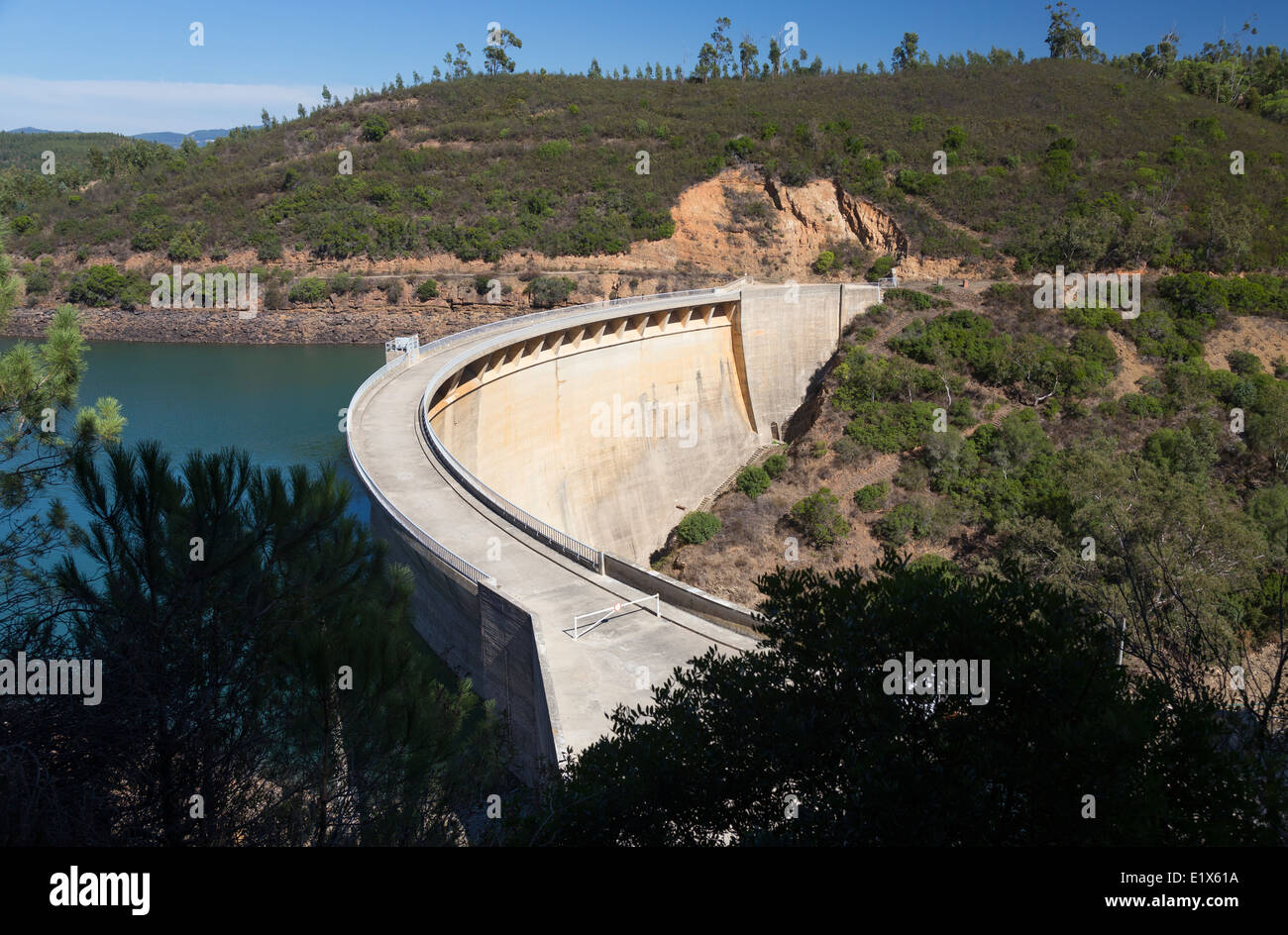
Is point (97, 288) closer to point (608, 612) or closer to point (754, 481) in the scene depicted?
point (754, 481)

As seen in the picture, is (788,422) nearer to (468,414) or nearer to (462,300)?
(468,414)

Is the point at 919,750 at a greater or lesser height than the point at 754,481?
greater

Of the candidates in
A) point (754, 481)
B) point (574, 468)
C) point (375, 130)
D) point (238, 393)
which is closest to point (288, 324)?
point (238, 393)

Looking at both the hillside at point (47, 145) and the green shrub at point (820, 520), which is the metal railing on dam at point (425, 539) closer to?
the green shrub at point (820, 520)

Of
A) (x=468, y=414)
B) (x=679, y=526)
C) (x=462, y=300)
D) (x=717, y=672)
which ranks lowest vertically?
(x=679, y=526)

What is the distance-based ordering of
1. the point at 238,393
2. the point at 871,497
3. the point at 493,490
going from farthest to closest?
the point at 238,393 → the point at 871,497 → the point at 493,490

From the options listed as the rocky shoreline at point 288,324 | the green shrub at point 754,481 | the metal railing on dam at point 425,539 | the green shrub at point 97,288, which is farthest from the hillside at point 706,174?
the metal railing on dam at point 425,539
